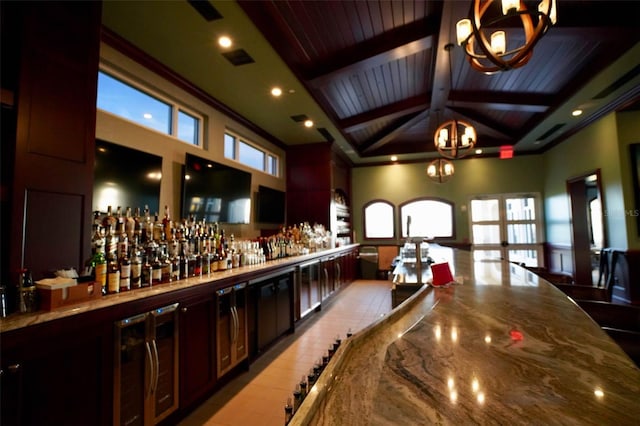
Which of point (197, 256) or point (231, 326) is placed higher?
point (197, 256)

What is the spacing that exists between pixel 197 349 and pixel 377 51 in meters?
3.72

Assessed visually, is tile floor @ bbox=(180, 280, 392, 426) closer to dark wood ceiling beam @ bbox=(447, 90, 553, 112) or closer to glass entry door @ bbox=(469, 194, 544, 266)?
dark wood ceiling beam @ bbox=(447, 90, 553, 112)

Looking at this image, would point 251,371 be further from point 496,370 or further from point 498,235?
point 498,235

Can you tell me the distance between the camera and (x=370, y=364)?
0.83 metres

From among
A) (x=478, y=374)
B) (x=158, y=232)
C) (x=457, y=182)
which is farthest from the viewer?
(x=457, y=182)

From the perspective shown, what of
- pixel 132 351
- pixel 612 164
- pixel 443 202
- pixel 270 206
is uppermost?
pixel 612 164

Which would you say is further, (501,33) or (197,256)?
(197,256)

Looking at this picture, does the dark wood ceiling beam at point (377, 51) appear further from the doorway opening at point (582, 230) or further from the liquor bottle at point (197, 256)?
the doorway opening at point (582, 230)

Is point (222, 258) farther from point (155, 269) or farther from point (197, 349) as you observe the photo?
point (197, 349)

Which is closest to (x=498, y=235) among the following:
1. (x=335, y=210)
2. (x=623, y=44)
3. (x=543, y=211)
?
(x=543, y=211)

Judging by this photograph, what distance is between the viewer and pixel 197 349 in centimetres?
224

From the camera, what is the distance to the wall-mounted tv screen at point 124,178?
2.59 metres

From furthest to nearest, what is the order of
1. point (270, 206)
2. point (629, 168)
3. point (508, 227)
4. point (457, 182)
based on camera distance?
point (457, 182) < point (508, 227) < point (270, 206) < point (629, 168)

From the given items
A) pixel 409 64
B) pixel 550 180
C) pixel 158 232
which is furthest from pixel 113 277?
pixel 550 180
